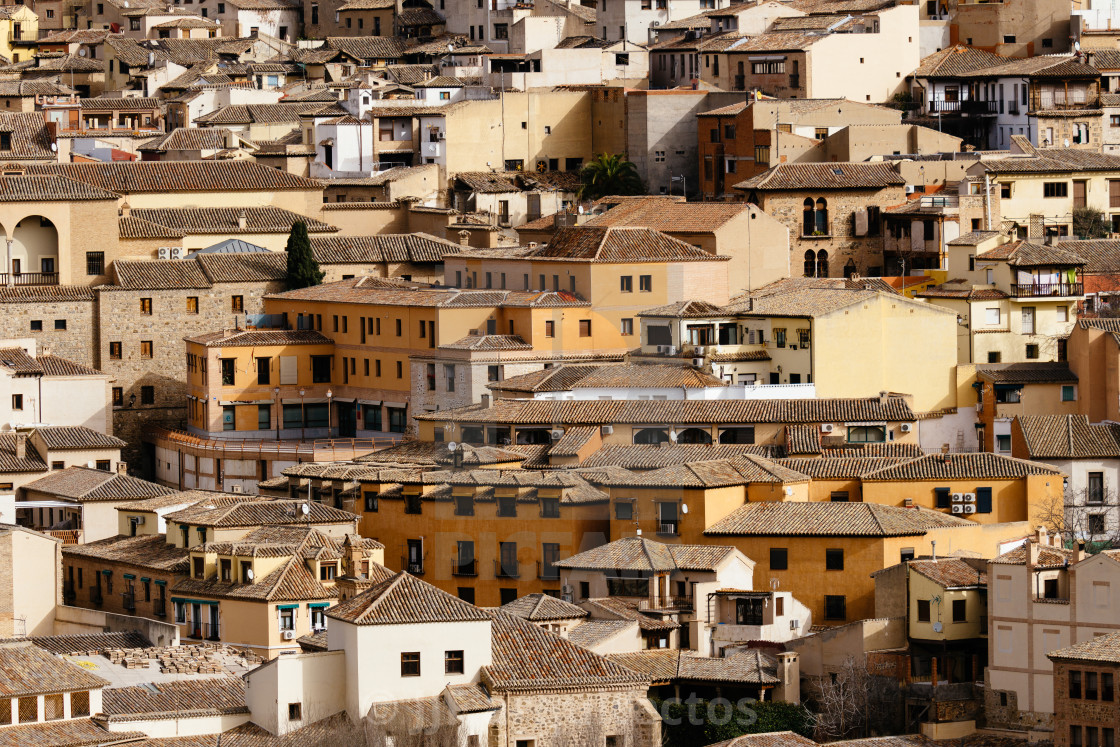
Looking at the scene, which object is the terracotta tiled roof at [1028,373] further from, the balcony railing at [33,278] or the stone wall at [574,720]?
the balcony railing at [33,278]

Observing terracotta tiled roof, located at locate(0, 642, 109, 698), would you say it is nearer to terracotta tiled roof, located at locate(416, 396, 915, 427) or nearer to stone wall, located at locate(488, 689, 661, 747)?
stone wall, located at locate(488, 689, 661, 747)

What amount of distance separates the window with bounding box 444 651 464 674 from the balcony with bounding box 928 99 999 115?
30.5m

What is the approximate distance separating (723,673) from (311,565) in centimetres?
575

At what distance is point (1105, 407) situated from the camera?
155ft

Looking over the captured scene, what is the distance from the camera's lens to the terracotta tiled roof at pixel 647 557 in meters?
38.8

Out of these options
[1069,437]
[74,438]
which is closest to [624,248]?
[1069,437]

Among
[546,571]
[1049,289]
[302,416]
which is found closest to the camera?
[546,571]

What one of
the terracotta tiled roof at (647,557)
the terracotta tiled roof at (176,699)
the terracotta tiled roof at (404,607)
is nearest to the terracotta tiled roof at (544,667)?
the terracotta tiled roof at (404,607)

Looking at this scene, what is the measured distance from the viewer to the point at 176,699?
33.7 m

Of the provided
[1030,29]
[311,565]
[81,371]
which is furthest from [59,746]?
[1030,29]

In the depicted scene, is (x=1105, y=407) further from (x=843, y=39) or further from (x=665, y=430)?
(x=843, y=39)

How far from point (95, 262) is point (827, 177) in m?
13.3

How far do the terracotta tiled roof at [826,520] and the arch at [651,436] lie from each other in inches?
123

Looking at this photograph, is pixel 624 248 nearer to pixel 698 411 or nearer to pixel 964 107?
pixel 698 411
